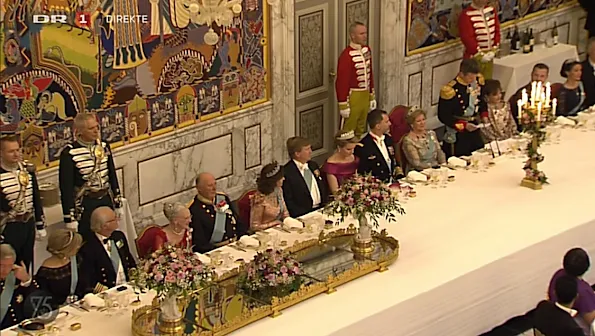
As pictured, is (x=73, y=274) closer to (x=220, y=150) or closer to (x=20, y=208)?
(x=20, y=208)

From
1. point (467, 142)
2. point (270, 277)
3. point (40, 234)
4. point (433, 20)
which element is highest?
point (433, 20)

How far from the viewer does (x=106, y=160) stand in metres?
7.59

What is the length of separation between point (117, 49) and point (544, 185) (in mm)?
3261

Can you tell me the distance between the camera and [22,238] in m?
7.16

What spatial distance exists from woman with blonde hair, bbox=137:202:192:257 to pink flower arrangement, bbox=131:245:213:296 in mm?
1173

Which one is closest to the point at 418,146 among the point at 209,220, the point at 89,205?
the point at 209,220

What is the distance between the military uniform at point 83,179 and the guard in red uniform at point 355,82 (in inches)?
113

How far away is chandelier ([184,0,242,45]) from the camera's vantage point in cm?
884

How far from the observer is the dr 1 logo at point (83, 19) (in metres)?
8.04

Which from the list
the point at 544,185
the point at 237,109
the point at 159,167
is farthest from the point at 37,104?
the point at 544,185

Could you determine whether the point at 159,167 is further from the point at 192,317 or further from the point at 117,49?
the point at 192,317

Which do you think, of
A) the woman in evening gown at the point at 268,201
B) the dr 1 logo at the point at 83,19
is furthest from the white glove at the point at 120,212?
Answer: the dr 1 logo at the point at 83,19

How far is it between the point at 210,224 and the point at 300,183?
86 cm

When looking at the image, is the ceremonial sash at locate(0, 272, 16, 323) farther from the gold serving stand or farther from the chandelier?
the chandelier
